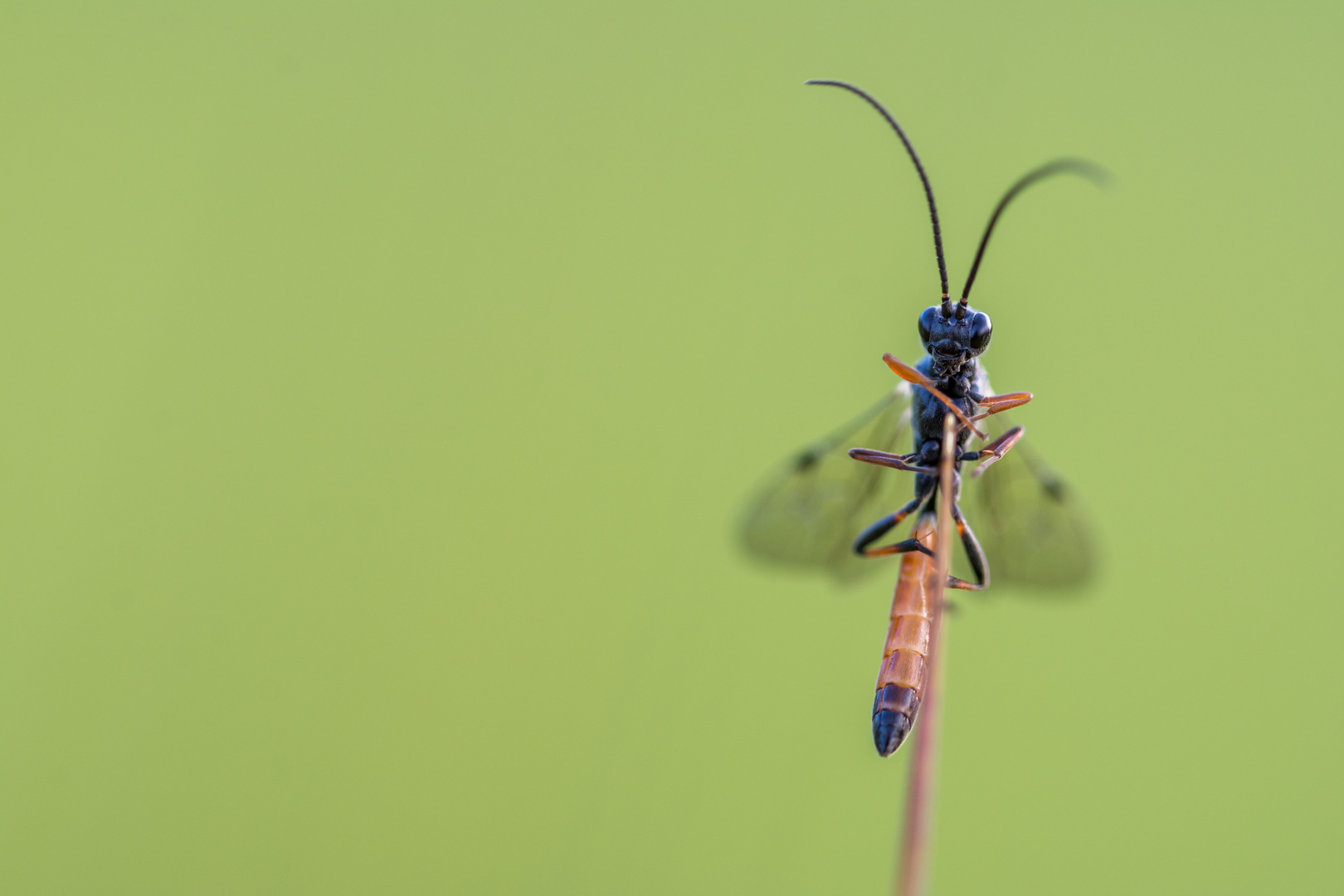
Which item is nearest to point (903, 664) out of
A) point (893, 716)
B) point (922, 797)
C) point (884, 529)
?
point (893, 716)

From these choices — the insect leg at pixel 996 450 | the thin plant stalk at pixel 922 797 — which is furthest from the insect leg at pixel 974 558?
the thin plant stalk at pixel 922 797

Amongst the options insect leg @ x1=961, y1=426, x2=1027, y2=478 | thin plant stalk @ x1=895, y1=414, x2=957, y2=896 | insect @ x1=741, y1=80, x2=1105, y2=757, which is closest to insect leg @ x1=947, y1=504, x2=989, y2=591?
insect @ x1=741, y1=80, x2=1105, y2=757

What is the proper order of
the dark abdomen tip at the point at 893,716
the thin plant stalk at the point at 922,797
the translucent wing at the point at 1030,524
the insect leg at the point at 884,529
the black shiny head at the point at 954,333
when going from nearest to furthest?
the thin plant stalk at the point at 922,797 < the dark abdomen tip at the point at 893,716 < the black shiny head at the point at 954,333 < the insect leg at the point at 884,529 < the translucent wing at the point at 1030,524

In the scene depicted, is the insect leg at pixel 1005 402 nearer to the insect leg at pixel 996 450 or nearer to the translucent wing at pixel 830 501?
the insect leg at pixel 996 450

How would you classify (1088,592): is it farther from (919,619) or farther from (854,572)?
(919,619)

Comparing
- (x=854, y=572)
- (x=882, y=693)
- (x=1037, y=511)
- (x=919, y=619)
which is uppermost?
(x=1037, y=511)

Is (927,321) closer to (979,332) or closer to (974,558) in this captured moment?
(979,332)

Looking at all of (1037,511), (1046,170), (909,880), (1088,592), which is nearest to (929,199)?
(1046,170)
